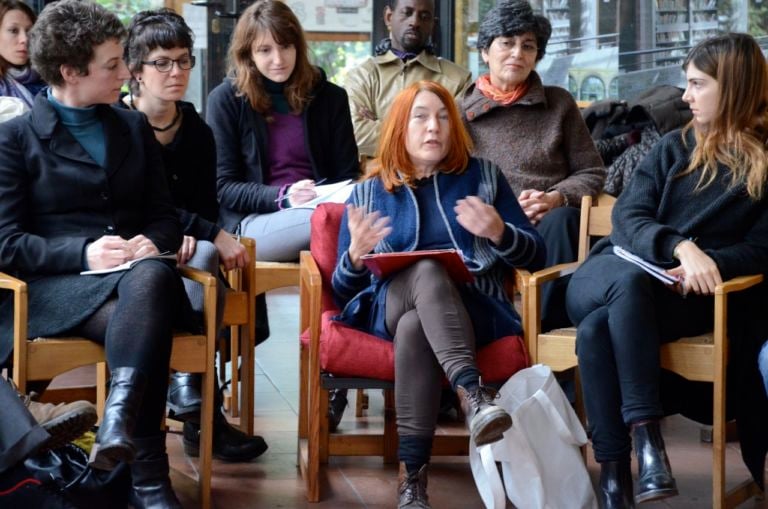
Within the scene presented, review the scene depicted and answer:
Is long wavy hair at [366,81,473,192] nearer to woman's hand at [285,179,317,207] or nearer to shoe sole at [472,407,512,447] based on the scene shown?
woman's hand at [285,179,317,207]

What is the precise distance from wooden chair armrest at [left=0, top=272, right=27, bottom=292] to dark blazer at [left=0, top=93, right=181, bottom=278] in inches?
3.1

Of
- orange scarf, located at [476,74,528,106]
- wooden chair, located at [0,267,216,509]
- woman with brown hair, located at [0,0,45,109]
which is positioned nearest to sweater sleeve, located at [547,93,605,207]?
orange scarf, located at [476,74,528,106]

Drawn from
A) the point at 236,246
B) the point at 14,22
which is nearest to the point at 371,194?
the point at 236,246

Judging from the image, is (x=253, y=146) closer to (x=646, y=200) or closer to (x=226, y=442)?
(x=226, y=442)

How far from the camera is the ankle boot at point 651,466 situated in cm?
322

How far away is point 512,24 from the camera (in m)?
4.62

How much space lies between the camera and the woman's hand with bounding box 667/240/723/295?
3457mm

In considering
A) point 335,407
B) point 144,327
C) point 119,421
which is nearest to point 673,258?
point 335,407

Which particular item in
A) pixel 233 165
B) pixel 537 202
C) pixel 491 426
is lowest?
pixel 491 426

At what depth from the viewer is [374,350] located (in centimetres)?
352

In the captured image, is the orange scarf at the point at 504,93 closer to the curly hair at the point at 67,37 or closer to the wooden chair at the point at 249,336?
the wooden chair at the point at 249,336

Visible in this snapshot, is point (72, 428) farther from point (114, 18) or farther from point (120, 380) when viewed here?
point (114, 18)

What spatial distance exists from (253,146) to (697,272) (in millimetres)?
1779

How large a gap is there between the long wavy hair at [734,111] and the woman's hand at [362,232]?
2.88 ft
